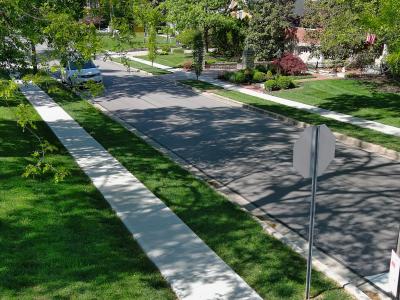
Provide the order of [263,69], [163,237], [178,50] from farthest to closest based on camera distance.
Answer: [178,50]
[263,69]
[163,237]

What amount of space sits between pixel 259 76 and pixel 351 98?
7.51 metres

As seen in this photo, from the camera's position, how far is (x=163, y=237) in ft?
27.6

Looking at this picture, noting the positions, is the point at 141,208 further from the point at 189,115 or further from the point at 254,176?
the point at 189,115

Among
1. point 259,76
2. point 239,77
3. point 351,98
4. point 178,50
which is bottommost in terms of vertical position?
point 351,98

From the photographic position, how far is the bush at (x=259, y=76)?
2938 cm

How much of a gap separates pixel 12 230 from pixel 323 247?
527 centimetres

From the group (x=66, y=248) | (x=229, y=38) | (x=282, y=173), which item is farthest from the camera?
(x=229, y=38)

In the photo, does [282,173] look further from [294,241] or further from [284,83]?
[284,83]

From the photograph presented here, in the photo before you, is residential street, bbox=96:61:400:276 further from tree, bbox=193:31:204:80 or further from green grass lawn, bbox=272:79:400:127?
tree, bbox=193:31:204:80

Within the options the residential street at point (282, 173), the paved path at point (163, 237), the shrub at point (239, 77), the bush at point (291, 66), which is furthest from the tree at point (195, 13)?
the paved path at point (163, 237)

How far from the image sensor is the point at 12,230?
8227 mm

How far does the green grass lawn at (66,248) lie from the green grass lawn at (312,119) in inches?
364

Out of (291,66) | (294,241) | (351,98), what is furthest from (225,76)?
(294,241)

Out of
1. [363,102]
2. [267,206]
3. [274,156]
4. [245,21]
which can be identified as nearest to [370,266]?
[267,206]
